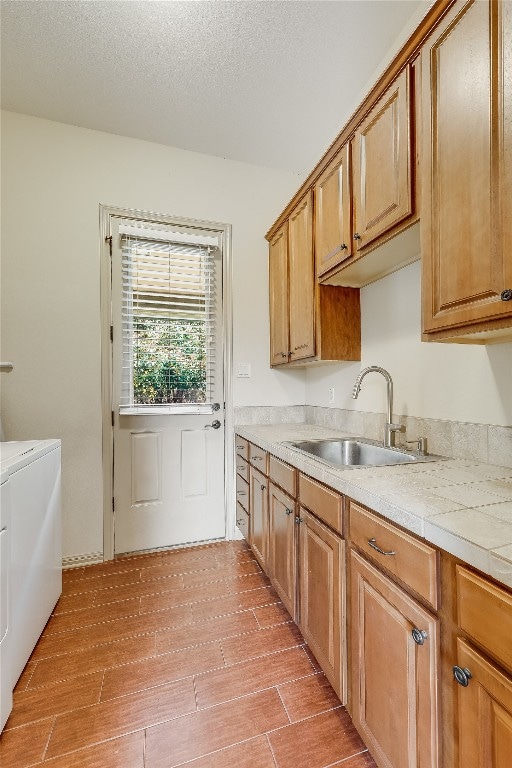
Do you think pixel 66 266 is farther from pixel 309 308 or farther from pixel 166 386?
pixel 309 308

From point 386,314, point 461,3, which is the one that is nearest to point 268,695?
point 386,314

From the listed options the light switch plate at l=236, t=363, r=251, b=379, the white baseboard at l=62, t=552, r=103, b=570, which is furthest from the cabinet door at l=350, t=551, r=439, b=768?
the white baseboard at l=62, t=552, r=103, b=570

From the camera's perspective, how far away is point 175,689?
1396 mm

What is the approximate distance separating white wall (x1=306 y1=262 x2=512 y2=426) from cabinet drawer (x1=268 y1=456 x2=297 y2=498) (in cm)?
69

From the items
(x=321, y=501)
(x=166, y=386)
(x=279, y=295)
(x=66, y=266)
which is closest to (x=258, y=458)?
(x=321, y=501)

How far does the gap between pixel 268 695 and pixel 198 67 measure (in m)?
3.06

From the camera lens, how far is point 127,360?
2527 mm

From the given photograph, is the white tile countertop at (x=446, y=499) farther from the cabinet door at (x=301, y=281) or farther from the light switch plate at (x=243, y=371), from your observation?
the light switch plate at (x=243, y=371)

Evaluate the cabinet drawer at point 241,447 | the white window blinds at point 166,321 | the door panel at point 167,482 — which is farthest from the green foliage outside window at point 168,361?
the cabinet drawer at point 241,447

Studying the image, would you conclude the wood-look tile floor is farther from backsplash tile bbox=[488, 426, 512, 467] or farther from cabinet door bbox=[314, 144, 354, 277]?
cabinet door bbox=[314, 144, 354, 277]

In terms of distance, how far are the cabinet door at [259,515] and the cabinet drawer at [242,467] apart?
4.3 inches

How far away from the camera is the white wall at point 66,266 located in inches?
89.6

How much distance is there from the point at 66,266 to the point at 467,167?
236 centimetres

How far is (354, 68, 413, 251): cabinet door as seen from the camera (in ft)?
4.19
